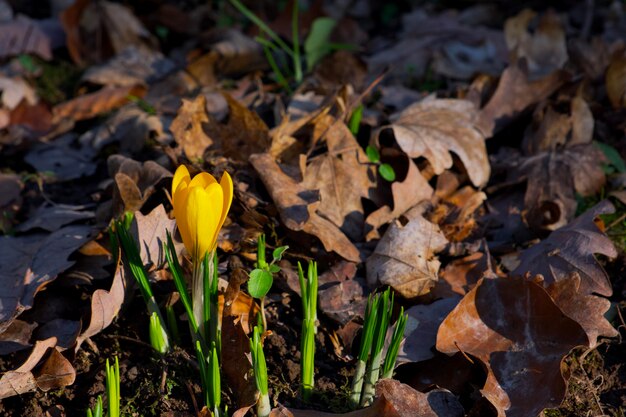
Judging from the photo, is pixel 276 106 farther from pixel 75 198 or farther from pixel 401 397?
pixel 401 397

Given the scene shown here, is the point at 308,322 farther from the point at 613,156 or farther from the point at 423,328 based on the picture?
Result: the point at 613,156

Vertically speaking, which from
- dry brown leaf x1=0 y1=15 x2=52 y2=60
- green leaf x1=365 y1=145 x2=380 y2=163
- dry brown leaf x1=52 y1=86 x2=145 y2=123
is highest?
green leaf x1=365 y1=145 x2=380 y2=163

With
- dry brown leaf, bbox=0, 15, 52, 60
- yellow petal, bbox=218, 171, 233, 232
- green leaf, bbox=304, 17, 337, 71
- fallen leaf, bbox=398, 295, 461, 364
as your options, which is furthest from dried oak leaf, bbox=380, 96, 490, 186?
dry brown leaf, bbox=0, 15, 52, 60

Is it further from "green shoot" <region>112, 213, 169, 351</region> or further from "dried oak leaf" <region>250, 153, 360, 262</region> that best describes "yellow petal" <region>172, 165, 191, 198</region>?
"dried oak leaf" <region>250, 153, 360, 262</region>

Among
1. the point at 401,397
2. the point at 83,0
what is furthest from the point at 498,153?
the point at 83,0

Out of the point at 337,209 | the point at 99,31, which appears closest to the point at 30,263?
the point at 337,209

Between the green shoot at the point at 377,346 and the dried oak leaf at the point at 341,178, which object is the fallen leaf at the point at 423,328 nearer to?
the green shoot at the point at 377,346
